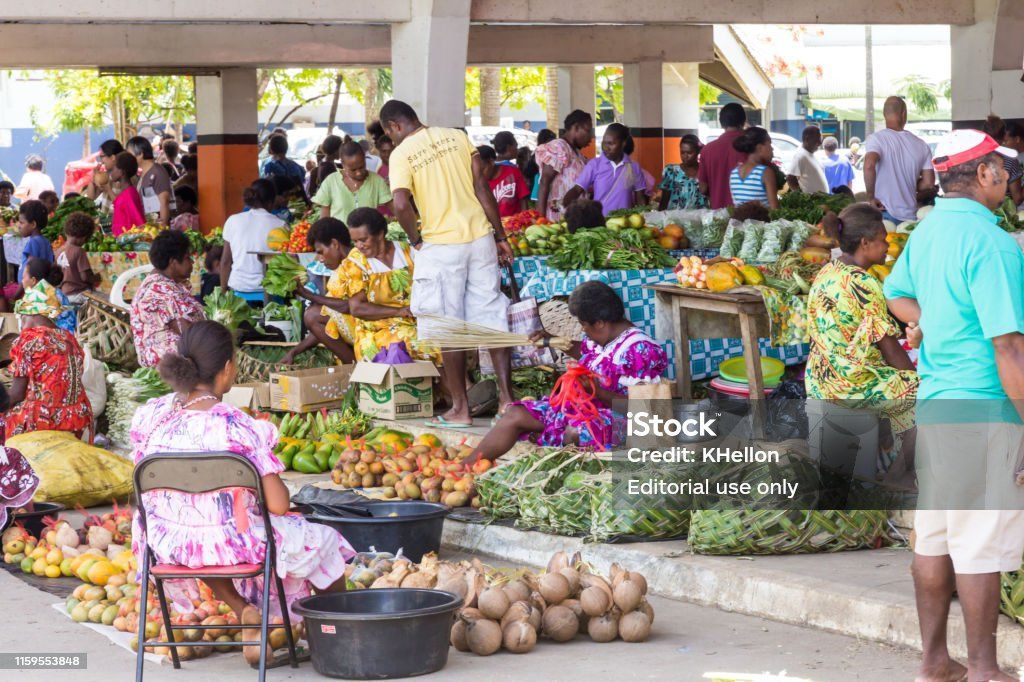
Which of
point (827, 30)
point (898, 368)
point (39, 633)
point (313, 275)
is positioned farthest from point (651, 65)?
point (827, 30)

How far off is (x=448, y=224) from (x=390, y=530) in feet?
9.00

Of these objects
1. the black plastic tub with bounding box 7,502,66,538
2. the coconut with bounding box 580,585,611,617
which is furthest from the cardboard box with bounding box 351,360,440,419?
the coconut with bounding box 580,585,611,617

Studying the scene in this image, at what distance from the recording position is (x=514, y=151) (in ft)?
45.1

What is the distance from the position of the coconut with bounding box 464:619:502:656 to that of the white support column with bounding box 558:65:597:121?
17.3 m

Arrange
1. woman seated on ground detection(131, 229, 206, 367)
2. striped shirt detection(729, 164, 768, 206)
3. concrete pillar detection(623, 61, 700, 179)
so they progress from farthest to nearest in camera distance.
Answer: concrete pillar detection(623, 61, 700, 179) → striped shirt detection(729, 164, 768, 206) → woman seated on ground detection(131, 229, 206, 367)

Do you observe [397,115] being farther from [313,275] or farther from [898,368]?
[898,368]

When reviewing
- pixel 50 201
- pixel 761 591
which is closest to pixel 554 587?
pixel 761 591

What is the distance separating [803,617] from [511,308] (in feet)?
11.9

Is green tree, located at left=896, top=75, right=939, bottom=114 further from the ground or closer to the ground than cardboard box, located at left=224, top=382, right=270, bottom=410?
further from the ground

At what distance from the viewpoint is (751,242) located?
27.9ft

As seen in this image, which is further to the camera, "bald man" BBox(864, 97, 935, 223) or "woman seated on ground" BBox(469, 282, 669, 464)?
"bald man" BBox(864, 97, 935, 223)

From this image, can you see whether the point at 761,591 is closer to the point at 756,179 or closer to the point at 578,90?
the point at 756,179

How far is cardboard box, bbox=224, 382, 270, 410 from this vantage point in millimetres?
9094

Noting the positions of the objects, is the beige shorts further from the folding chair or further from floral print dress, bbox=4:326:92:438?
floral print dress, bbox=4:326:92:438
